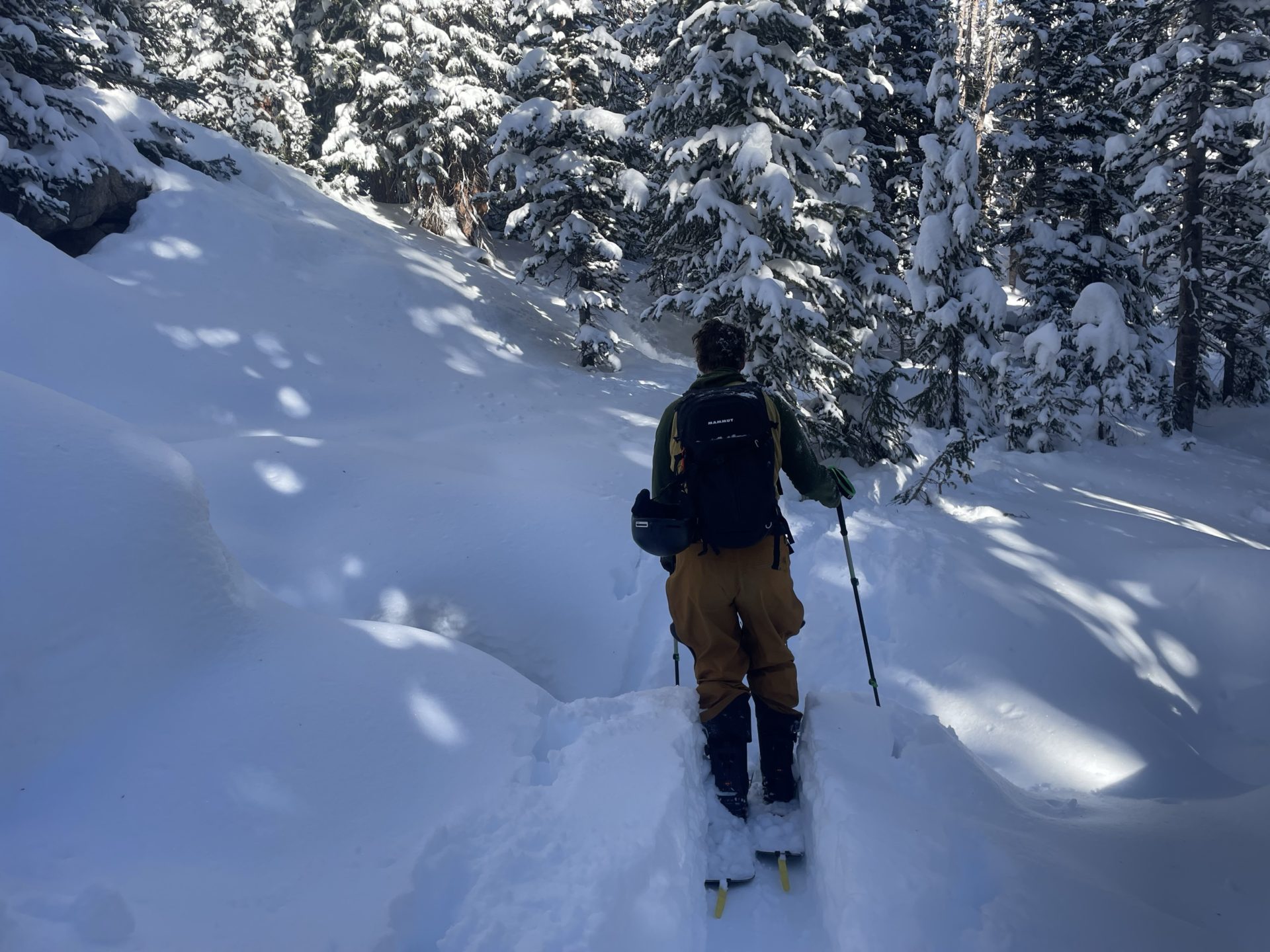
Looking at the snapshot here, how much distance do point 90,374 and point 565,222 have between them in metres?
9.71

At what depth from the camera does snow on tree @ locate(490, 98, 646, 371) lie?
1608 centimetres

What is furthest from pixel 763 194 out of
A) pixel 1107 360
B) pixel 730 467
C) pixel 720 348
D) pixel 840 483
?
pixel 1107 360

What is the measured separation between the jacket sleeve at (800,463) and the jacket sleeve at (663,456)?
58 centimetres

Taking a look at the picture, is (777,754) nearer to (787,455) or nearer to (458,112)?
(787,455)

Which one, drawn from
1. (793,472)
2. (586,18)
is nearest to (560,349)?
(586,18)

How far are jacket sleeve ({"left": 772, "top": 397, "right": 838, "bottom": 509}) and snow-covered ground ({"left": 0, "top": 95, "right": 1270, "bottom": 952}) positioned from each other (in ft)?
4.01

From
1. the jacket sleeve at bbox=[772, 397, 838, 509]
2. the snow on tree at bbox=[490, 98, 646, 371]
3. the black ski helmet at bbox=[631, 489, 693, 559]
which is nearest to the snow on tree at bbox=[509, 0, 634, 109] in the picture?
the snow on tree at bbox=[490, 98, 646, 371]

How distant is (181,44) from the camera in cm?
2928

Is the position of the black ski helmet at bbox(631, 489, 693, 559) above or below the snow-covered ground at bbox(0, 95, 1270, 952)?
above

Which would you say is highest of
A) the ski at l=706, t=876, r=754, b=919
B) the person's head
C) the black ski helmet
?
the person's head

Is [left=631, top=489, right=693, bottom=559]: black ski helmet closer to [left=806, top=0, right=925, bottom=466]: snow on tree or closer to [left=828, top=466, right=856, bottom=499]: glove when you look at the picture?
[left=828, top=466, right=856, bottom=499]: glove

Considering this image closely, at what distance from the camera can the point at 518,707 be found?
398 cm

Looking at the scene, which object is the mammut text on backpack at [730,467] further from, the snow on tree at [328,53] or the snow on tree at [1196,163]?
the snow on tree at [328,53]

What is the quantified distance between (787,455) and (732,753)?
1.55 meters
